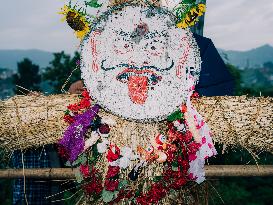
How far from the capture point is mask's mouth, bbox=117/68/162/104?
2338mm

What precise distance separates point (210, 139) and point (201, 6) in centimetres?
90

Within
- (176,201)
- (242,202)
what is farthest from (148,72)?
(242,202)

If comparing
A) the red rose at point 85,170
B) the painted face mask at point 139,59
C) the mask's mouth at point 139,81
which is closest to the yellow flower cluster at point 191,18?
the painted face mask at point 139,59

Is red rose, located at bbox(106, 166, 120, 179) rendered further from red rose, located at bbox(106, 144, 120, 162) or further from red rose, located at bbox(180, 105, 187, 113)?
red rose, located at bbox(180, 105, 187, 113)

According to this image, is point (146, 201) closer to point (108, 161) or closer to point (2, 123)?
point (108, 161)

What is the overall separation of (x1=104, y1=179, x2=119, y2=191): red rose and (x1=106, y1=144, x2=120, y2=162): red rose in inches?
5.6

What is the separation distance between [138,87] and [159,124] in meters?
0.29

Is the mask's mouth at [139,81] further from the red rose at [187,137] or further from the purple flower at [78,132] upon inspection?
the red rose at [187,137]

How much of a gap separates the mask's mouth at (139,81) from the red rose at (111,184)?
22.7 inches

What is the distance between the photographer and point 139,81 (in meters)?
2.34

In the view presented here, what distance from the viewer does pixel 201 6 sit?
2254 millimetres

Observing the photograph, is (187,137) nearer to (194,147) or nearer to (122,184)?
(194,147)

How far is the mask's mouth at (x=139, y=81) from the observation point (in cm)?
234

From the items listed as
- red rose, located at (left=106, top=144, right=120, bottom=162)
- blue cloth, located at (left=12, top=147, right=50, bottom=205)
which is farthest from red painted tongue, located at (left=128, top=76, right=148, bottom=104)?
blue cloth, located at (left=12, top=147, right=50, bottom=205)
